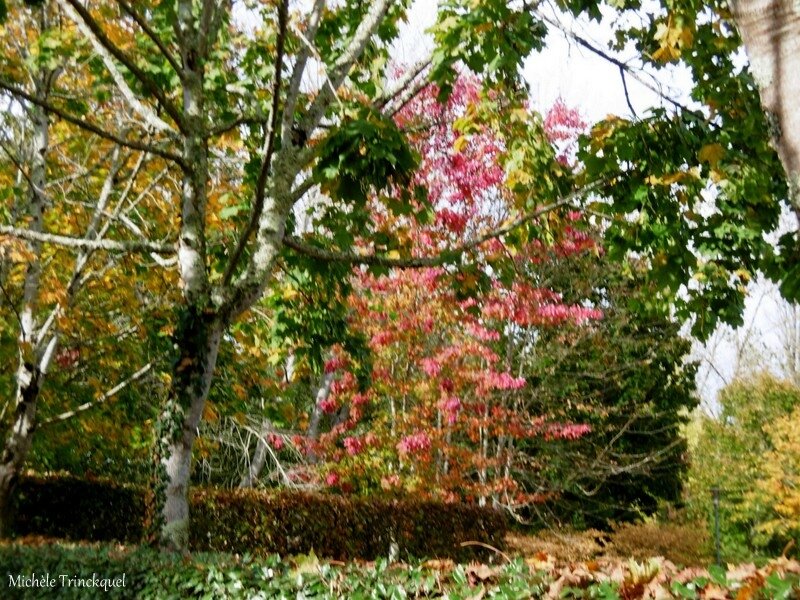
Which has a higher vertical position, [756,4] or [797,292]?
[756,4]

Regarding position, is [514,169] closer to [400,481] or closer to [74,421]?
[400,481]

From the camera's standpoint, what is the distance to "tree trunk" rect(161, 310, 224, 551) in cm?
515

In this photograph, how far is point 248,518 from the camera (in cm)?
997

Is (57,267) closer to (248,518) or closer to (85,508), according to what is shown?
(85,508)

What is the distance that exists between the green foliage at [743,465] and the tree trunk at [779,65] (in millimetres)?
16826

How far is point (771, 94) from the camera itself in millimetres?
1954

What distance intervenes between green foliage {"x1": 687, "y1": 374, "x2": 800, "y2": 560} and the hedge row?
9974 mm

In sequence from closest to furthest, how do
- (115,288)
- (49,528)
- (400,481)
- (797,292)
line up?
(797,292) → (115,288) → (49,528) → (400,481)

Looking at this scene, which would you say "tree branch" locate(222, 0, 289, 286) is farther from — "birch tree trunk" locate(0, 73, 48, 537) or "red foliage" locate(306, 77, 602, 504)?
"red foliage" locate(306, 77, 602, 504)

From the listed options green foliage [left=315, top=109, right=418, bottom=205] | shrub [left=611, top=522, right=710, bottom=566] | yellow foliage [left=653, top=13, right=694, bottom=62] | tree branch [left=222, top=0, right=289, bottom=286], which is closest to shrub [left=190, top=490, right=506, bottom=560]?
shrub [left=611, top=522, right=710, bottom=566]

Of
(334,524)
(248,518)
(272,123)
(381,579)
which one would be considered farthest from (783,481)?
(381,579)

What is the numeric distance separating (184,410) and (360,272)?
273 inches

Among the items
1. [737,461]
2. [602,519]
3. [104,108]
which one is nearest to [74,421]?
[104,108]

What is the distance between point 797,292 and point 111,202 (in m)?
9.17
